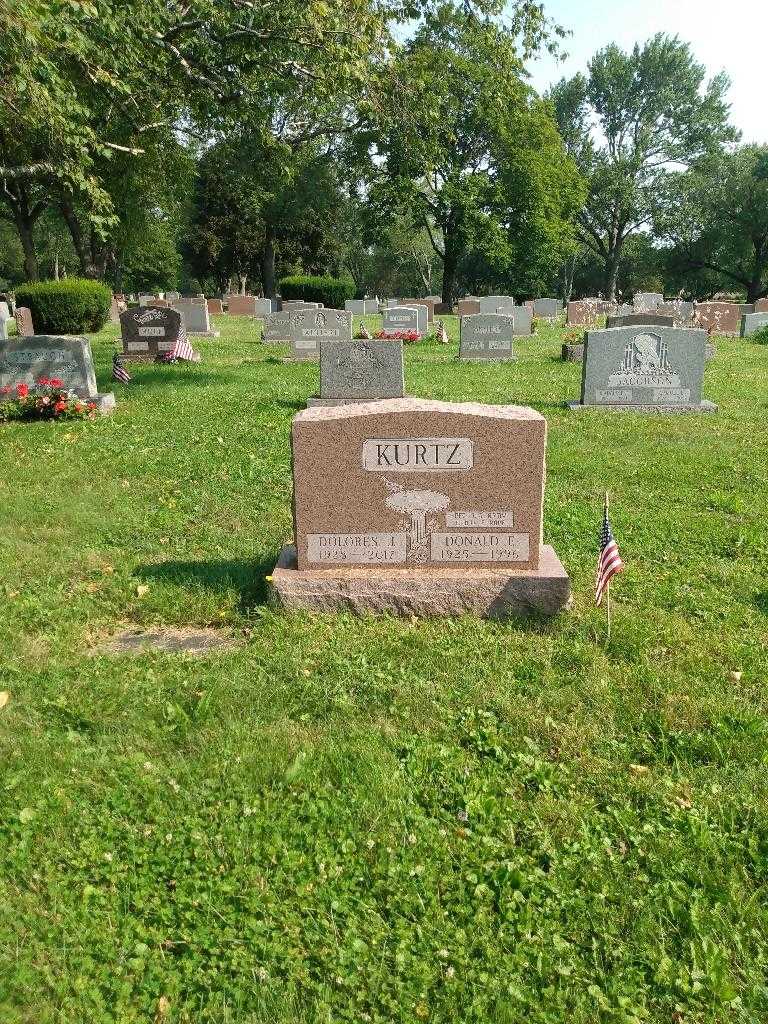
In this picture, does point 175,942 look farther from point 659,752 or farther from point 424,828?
point 659,752

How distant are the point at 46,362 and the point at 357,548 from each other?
879 cm

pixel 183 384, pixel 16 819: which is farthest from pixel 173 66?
pixel 16 819

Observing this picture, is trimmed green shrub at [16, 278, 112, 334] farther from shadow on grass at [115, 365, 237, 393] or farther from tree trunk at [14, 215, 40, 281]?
shadow on grass at [115, 365, 237, 393]

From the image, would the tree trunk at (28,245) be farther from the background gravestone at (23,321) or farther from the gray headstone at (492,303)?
the gray headstone at (492,303)

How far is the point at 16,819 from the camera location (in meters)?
2.86

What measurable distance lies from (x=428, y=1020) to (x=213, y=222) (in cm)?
5237

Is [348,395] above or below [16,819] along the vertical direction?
above

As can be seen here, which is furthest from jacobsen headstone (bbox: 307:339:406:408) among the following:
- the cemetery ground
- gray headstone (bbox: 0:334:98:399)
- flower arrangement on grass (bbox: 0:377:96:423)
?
the cemetery ground

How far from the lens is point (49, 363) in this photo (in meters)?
11.4

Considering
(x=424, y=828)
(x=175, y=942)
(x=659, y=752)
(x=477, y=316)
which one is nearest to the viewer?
(x=175, y=942)

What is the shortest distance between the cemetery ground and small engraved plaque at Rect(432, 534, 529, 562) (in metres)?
0.42

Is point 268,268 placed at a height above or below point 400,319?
above

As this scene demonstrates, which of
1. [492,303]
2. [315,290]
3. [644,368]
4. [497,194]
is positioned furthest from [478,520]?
[497,194]

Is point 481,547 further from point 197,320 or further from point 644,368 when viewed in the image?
point 197,320
